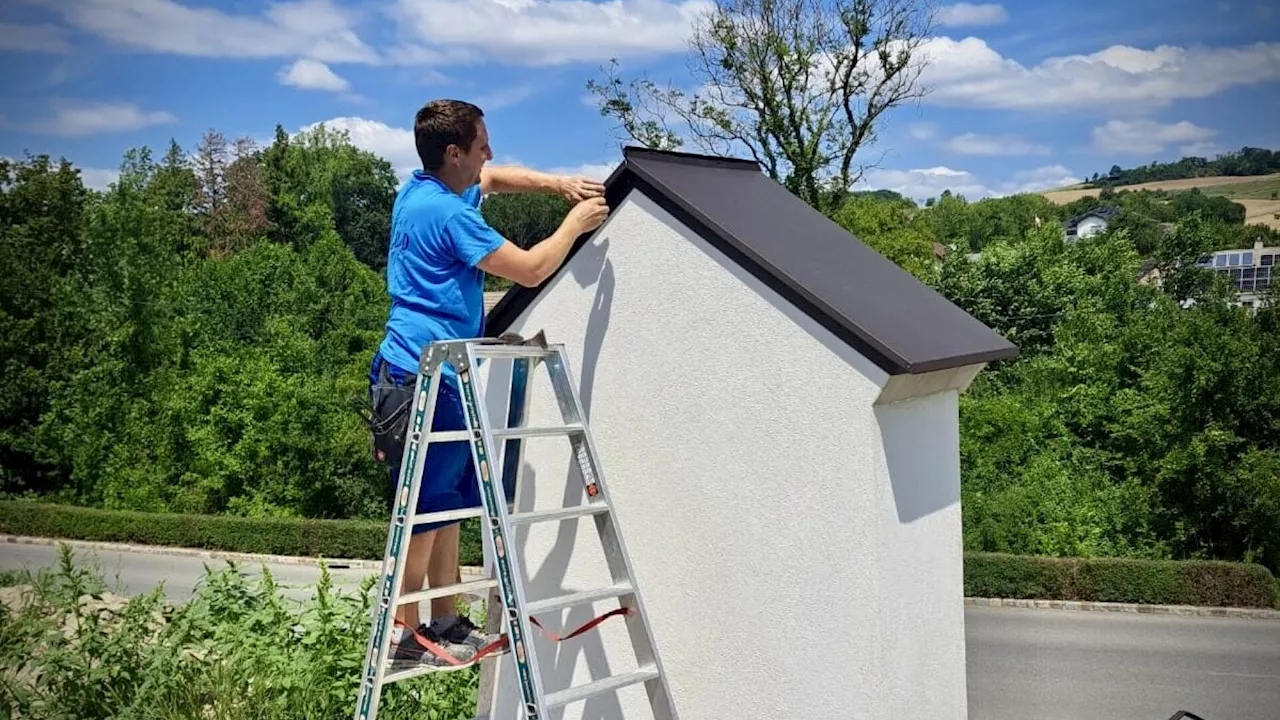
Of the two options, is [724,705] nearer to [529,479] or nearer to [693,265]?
[529,479]

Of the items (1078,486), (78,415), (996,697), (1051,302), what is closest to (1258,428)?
(1078,486)

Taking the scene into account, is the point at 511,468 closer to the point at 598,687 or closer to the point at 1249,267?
the point at 598,687

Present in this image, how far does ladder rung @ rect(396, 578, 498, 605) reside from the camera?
3.19 m

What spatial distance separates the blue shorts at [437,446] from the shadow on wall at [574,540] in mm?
313

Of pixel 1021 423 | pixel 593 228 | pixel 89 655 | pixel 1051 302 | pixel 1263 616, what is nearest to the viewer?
pixel 593 228

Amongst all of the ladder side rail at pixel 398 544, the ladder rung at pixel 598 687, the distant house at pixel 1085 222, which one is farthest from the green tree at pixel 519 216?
the distant house at pixel 1085 222

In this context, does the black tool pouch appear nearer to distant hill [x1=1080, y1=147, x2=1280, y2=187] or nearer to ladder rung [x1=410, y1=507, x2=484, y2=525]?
ladder rung [x1=410, y1=507, x2=484, y2=525]

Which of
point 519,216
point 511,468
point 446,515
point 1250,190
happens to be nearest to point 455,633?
point 446,515

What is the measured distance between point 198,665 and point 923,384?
3.51m

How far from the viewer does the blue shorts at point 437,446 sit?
10.7 feet

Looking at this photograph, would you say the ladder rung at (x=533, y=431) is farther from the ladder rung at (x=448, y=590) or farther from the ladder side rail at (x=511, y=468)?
the ladder rung at (x=448, y=590)

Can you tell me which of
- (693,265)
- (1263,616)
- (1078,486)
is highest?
(693,265)

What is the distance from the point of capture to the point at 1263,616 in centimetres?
1422

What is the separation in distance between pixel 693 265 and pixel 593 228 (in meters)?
0.37
